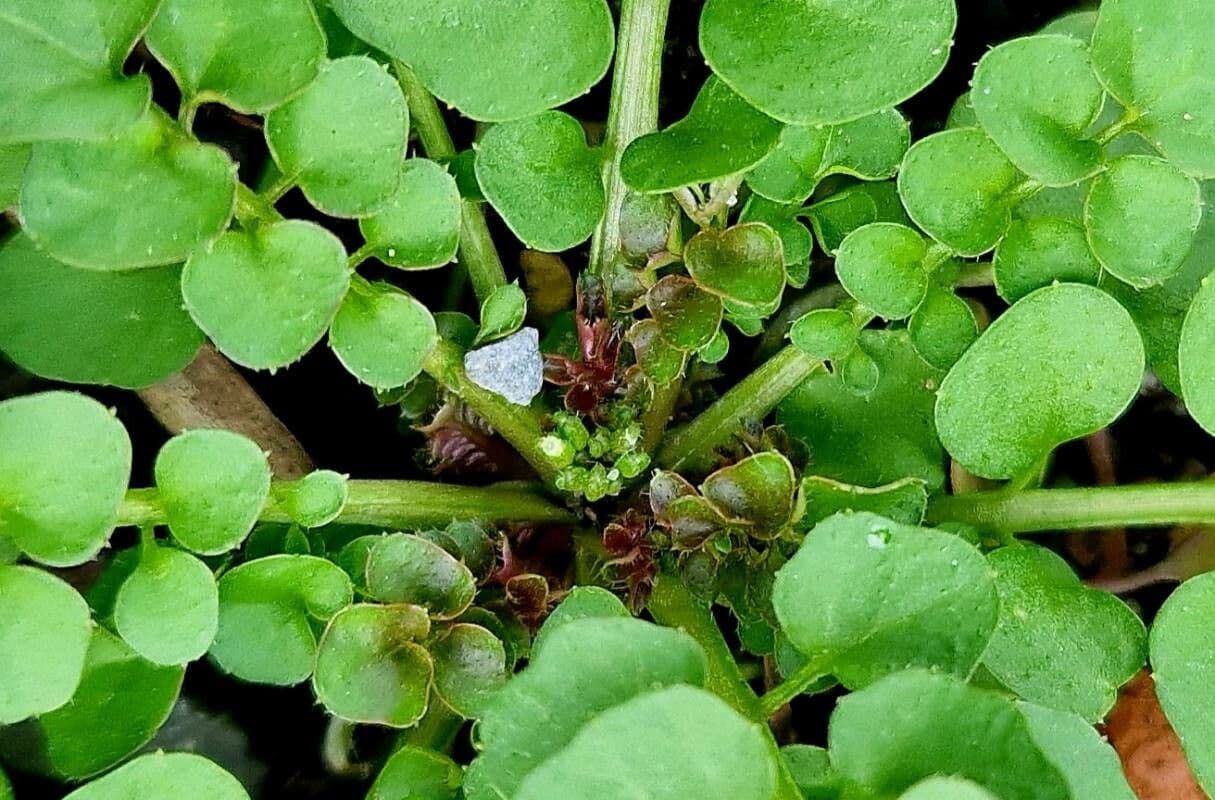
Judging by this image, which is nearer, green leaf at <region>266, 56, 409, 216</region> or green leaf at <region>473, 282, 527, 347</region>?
green leaf at <region>266, 56, 409, 216</region>

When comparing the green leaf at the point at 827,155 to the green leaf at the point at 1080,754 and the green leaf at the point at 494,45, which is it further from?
the green leaf at the point at 1080,754

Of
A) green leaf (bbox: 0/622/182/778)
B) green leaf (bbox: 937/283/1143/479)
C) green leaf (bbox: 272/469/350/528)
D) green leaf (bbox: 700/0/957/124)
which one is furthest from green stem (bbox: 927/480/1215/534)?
green leaf (bbox: 0/622/182/778)

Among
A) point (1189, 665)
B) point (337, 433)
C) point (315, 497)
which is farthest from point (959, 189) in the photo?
point (337, 433)

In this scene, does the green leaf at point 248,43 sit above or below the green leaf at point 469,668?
above

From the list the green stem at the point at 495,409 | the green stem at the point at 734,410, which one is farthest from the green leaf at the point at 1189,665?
the green stem at the point at 495,409

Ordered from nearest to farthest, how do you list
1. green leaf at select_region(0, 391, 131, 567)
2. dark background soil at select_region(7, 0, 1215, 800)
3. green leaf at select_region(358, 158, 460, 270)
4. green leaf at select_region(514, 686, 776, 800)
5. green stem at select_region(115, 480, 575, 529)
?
1. green leaf at select_region(514, 686, 776, 800)
2. green leaf at select_region(0, 391, 131, 567)
3. green leaf at select_region(358, 158, 460, 270)
4. green stem at select_region(115, 480, 575, 529)
5. dark background soil at select_region(7, 0, 1215, 800)

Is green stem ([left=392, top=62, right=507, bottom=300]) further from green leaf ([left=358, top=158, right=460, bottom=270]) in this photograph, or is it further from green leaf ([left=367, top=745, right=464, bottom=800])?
green leaf ([left=367, top=745, right=464, bottom=800])

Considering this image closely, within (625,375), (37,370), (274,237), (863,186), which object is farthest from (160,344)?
(863,186)

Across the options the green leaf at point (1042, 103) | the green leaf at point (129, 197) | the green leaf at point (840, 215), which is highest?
the green leaf at point (1042, 103)
